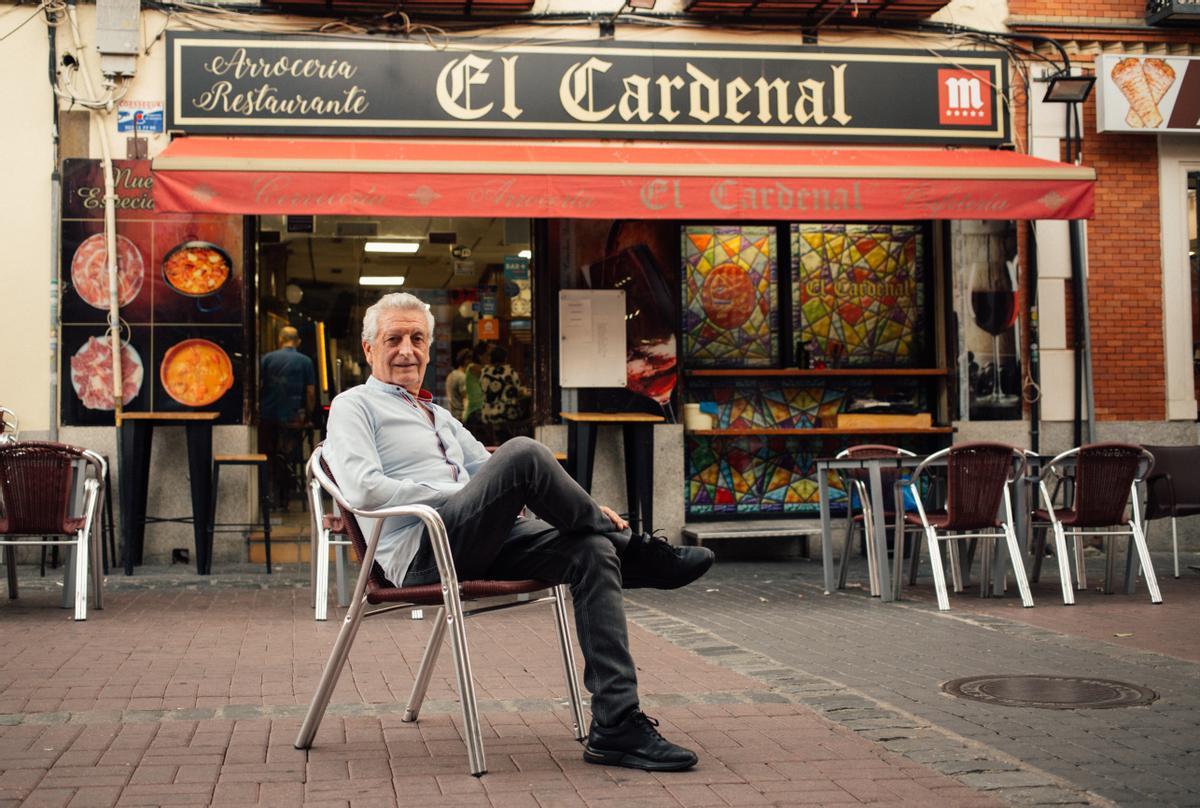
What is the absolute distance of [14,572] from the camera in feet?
27.9

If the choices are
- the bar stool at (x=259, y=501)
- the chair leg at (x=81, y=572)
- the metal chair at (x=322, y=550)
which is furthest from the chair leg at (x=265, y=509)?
the chair leg at (x=81, y=572)

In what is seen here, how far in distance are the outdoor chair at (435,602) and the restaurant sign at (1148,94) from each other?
9.49 meters

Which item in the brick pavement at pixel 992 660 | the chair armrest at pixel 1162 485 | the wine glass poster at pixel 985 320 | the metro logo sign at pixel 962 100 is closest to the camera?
the brick pavement at pixel 992 660

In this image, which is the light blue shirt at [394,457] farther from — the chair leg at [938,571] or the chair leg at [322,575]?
the chair leg at [938,571]

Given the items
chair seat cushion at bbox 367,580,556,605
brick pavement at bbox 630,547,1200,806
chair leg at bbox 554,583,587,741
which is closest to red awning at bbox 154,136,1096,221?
brick pavement at bbox 630,547,1200,806

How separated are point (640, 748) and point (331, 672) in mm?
998

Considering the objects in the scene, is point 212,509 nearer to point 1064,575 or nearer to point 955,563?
point 955,563

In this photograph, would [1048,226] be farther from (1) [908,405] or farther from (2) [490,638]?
(2) [490,638]

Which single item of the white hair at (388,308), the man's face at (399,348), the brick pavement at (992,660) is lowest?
the brick pavement at (992,660)

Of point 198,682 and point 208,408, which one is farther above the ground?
point 208,408

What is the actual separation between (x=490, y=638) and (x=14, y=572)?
349cm

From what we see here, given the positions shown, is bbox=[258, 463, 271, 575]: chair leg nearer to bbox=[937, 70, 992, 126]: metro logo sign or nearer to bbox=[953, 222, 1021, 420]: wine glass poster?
bbox=[953, 222, 1021, 420]: wine glass poster

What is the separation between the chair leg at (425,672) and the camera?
178 inches

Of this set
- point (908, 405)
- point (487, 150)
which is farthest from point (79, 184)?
point (908, 405)
